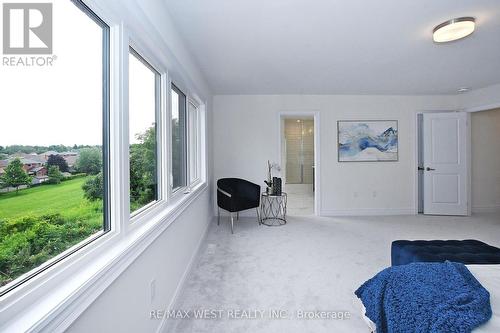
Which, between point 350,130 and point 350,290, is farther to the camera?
point 350,130

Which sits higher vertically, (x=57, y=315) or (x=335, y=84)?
(x=335, y=84)

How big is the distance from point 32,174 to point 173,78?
5.75 ft

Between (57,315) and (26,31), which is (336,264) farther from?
(26,31)

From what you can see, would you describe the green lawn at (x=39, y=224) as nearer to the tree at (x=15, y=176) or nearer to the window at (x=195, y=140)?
the tree at (x=15, y=176)

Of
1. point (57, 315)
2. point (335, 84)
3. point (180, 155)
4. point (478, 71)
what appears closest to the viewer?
point (57, 315)

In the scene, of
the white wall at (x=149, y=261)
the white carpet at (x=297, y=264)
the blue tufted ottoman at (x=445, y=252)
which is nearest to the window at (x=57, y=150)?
the white wall at (x=149, y=261)

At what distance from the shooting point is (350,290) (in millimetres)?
2242

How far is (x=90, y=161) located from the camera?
122 cm

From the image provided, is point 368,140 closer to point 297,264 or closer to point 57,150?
point 297,264

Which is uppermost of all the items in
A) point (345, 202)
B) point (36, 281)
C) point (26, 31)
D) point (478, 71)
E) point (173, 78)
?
point (478, 71)

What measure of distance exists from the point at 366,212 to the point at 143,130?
14.6 feet

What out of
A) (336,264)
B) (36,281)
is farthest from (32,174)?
(336,264)

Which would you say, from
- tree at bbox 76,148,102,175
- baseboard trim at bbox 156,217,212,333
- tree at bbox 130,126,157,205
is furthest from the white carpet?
tree at bbox 76,148,102,175

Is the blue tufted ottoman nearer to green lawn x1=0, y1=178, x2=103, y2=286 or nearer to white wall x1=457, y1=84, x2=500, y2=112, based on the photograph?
green lawn x1=0, y1=178, x2=103, y2=286
